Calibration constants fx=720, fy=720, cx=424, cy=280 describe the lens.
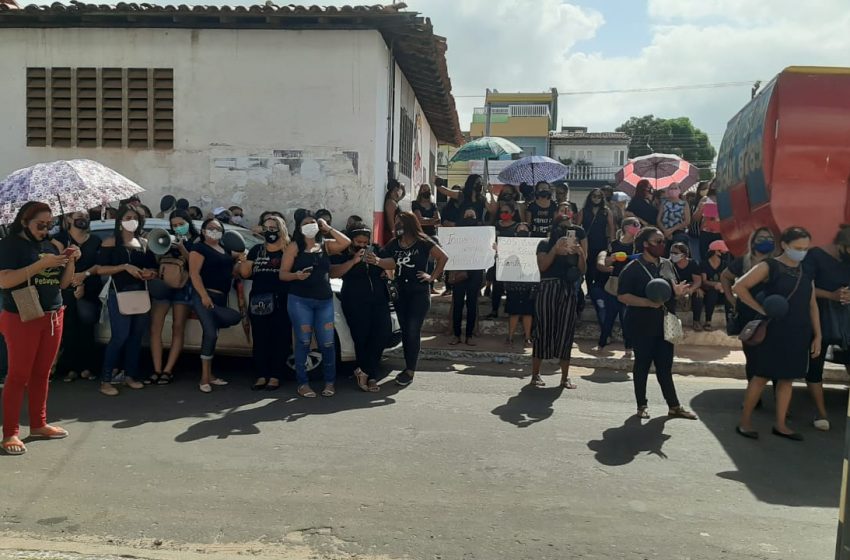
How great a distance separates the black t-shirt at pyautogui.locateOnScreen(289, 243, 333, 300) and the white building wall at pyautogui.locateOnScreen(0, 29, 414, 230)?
388 cm

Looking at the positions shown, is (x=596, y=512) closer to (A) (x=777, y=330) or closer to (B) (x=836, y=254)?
(A) (x=777, y=330)

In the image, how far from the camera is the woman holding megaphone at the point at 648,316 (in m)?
6.25

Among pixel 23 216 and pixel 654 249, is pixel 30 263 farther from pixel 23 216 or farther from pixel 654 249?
pixel 654 249

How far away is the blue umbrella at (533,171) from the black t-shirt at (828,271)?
16.9ft

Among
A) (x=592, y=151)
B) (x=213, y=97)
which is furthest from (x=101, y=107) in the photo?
(x=592, y=151)

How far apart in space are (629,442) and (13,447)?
4.61 meters

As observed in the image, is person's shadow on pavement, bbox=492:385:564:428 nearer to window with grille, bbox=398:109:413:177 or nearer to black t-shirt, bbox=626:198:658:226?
black t-shirt, bbox=626:198:658:226

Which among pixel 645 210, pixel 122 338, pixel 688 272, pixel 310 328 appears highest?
pixel 645 210

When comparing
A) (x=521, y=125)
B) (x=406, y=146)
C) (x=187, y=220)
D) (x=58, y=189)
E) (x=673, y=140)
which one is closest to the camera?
(x=58, y=189)

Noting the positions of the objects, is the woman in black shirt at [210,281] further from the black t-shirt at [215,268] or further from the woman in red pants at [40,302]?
the woman in red pants at [40,302]

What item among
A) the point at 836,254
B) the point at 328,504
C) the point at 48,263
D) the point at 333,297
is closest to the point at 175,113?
the point at 333,297

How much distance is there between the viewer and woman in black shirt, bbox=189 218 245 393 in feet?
22.6

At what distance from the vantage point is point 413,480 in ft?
15.7

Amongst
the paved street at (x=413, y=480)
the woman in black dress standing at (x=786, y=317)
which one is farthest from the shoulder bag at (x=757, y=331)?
the paved street at (x=413, y=480)
